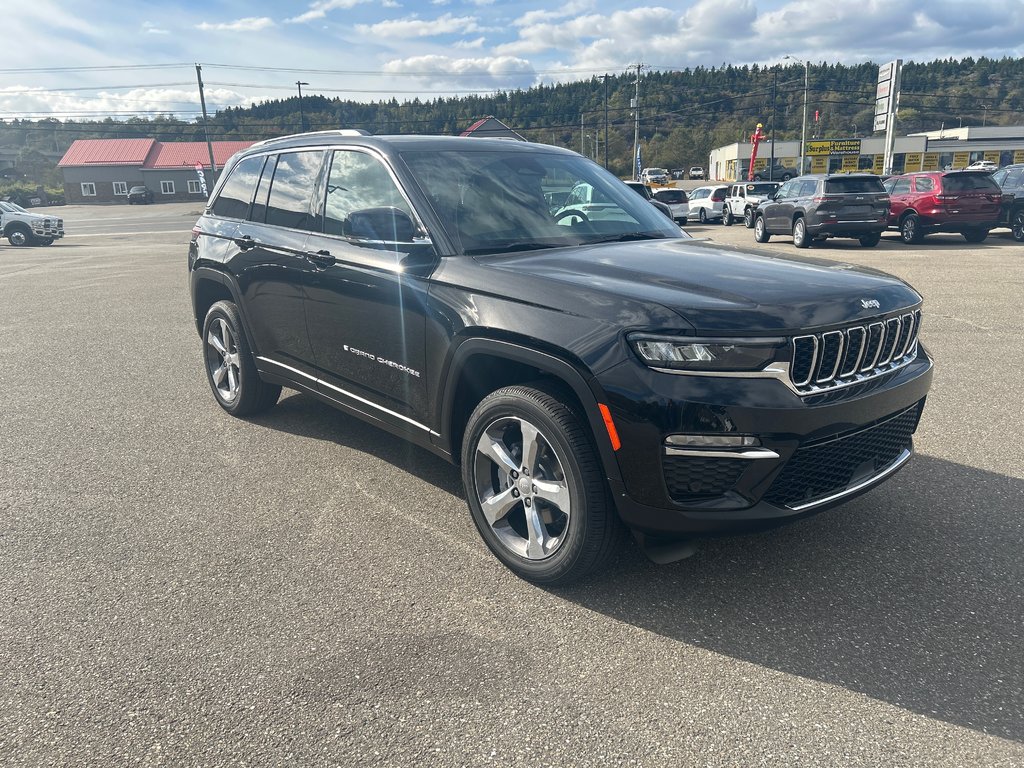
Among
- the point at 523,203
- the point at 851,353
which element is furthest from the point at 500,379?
the point at 851,353

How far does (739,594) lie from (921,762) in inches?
38.5

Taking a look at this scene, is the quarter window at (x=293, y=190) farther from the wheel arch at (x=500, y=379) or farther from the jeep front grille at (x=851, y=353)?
the jeep front grille at (x=851, y=353)

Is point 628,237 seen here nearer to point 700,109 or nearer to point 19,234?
point 19,234

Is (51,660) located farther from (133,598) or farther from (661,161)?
(661,161)

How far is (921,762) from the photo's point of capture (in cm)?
218

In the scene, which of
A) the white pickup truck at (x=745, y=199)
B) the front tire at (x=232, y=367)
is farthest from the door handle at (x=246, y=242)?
the white pickup truck at (x=745, y=199)

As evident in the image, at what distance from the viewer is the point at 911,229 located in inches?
709

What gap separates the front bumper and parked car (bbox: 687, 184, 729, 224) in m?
28.1

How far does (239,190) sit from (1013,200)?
18512 mm

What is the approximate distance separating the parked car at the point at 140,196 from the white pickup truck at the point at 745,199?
6122cm

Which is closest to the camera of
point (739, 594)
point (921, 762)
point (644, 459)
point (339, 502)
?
point (921, 762)

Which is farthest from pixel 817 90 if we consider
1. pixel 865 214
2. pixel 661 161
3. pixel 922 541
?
pixel 922 541

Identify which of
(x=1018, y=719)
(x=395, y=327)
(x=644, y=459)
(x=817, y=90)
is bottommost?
(x=1018, y=719)

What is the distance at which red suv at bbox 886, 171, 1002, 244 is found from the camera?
16922 millimetres
